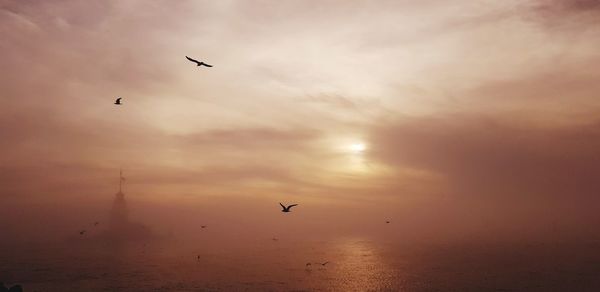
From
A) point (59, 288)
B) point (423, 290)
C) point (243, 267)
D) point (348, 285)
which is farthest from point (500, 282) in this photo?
point (59, 288)

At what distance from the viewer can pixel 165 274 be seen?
160625 mm

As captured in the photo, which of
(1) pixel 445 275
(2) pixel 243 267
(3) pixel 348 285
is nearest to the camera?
(3) pixel 348 285

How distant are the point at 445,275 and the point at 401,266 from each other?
38167 millimetres

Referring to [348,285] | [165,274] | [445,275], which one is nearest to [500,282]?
[445,275]

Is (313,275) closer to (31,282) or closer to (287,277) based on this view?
(287,277)

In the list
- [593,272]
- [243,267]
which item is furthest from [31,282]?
[593,272]

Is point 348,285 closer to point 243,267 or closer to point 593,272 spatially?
point 243,267

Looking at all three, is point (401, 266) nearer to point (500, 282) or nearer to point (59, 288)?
point (500, 282)

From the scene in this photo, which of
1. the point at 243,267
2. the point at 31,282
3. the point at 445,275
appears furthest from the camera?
the point at 243,267

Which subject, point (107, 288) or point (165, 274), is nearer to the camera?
point (107, 288)

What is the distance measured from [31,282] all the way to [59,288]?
21586 mm

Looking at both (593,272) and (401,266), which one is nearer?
(593,272)

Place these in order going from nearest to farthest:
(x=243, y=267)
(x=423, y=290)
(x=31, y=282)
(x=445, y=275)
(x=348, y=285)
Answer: (x=423, y=290) → (x=348, y=285) → (x=31, y=282) → (x=445, y=275) → (x=243, y=267)

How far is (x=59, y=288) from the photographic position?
429 feet
